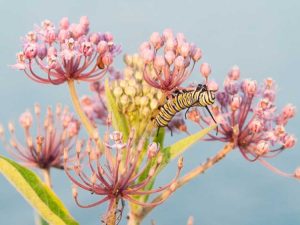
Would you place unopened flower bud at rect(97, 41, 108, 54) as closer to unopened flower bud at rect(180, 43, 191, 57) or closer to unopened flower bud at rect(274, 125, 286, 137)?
unopened flower bud at rect(180, 43, 191, 57)

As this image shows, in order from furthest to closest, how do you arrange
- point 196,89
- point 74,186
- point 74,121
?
point 74,121, point 196,89, point 74,186

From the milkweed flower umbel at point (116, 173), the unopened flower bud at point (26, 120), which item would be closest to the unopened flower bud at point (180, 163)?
the milkweed flower umbel at point (116, 173)

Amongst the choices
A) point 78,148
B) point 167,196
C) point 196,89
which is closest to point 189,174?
point 167,196

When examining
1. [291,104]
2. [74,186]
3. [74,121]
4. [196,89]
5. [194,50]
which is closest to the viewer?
[74,186]

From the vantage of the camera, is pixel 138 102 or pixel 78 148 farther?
pixel 138 102

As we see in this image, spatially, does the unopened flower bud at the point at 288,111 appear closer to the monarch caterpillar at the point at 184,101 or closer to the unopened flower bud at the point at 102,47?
the monarch caterpillar at the point at 184,101

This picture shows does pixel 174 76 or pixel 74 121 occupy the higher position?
pixel 174 76

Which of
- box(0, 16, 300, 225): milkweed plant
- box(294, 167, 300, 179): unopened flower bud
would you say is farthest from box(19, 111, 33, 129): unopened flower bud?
box(294, 167, 300, 179): unopened flower bud

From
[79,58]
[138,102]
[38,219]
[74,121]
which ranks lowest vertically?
[38,219]

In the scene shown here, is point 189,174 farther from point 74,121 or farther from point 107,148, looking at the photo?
point 74,121
